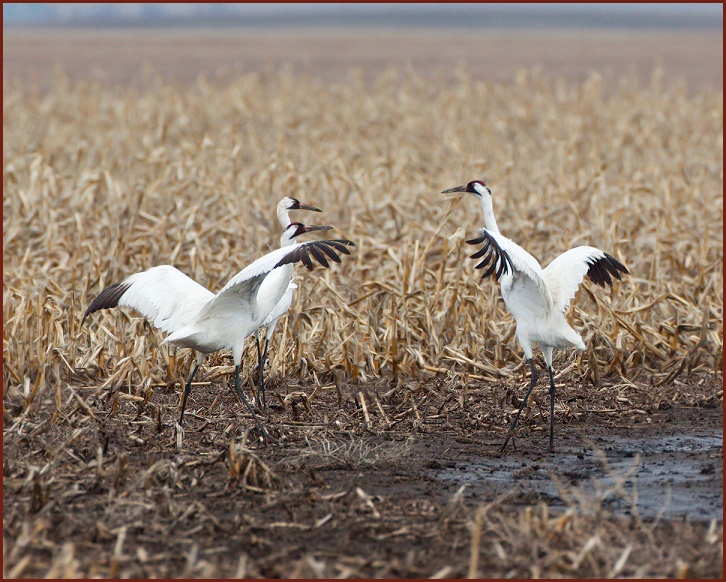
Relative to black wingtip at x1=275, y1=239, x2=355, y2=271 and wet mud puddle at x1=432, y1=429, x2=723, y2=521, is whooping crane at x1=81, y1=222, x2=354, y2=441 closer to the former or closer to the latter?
black wingtip at x1=275, y1=239, x2=355, y2=271

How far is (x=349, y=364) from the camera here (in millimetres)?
7254

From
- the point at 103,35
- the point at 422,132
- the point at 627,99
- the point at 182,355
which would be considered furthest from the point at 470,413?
the point at 103,35

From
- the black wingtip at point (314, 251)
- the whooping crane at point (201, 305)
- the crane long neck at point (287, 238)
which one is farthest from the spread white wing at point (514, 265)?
the crane long neck at point (287, 238)

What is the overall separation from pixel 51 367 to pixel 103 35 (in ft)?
208

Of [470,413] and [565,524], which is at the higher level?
[565,524]

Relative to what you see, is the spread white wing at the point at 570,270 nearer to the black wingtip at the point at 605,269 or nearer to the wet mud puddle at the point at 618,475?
the black wingtip at the point at 605,269

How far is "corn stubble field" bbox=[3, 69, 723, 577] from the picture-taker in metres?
4.47

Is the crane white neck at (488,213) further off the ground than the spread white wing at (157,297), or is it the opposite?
the crane white neck at (488,213)

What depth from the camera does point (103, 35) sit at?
66312 millimetres

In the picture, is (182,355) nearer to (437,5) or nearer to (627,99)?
(627,99)

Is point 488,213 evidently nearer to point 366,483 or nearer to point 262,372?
point 262,372

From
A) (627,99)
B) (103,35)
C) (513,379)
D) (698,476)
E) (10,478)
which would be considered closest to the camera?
(10,478)

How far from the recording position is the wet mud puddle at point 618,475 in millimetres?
5004

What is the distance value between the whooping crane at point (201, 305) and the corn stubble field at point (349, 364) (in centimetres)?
41
